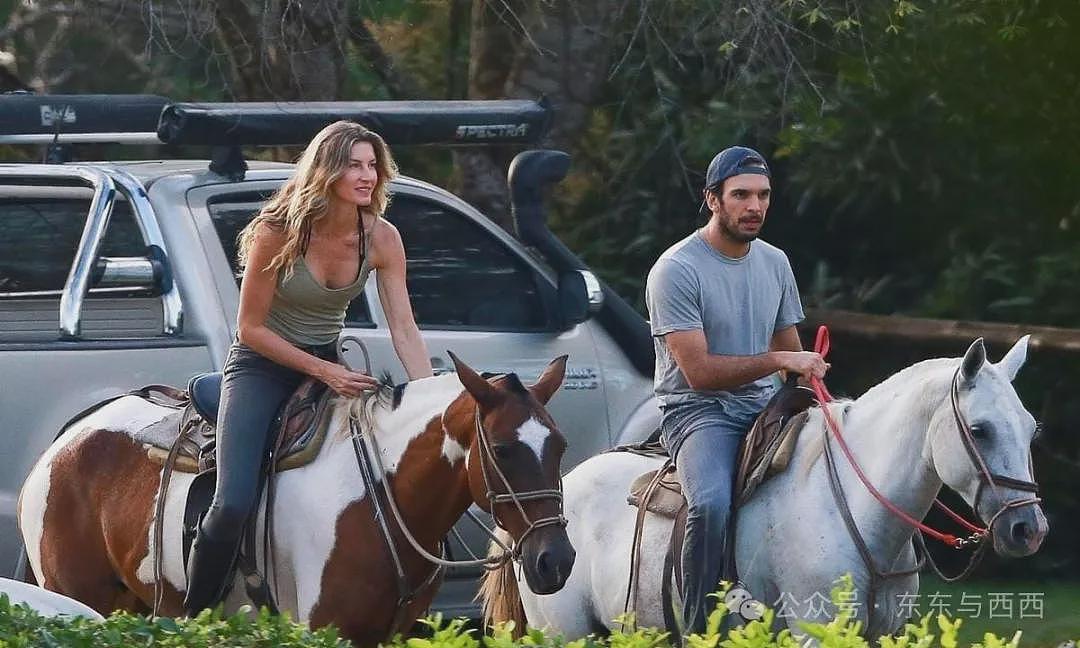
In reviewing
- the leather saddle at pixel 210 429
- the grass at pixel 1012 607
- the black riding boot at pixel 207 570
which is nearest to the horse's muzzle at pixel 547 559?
the leather saddle at pixel 210 429

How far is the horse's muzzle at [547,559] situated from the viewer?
19.0ft

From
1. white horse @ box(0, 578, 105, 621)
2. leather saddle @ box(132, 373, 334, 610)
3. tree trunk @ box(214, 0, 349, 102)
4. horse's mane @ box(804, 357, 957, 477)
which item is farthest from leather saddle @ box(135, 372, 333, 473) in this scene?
tree trunk @ box(214, 0, 349, 102)

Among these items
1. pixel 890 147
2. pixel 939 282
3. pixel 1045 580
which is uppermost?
pixel 890 147

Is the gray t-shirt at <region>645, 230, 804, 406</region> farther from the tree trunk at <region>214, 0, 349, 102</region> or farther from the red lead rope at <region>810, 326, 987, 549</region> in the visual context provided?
the tree trunk at <region>214, 0, 349, 102</region>

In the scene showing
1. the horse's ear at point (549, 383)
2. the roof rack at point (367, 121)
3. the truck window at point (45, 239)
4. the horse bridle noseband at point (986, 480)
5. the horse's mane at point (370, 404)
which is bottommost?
the horse bridle noseband at point (986, 480)

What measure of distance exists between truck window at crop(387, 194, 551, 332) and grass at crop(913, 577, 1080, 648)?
235 centimetres

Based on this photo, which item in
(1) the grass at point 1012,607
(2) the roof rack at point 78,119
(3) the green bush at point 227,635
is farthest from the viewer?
(1) the grass at point 1012,607

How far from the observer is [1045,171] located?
1234 centimetres

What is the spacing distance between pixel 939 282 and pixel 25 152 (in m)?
6.05

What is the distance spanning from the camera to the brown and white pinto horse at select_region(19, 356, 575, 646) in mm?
5902

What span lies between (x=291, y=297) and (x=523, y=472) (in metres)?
1.09

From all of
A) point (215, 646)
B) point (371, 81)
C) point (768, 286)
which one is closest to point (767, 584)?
point (768, 286)

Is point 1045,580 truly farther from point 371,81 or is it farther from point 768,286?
point 768,286

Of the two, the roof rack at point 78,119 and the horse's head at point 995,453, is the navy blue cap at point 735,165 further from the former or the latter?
the roof rack at point 78,119
